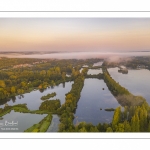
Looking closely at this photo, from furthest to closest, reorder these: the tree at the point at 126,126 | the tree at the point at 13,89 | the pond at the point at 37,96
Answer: the tree at the point at 13,89, the pond at the point at 37,96, the tree at the point at 126,126

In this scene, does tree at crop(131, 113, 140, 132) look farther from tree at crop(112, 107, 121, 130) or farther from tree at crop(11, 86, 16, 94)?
tree at crop(11, 86, 16, 94)

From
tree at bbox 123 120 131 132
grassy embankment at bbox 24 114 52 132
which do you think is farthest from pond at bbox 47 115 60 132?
tree at bbox 123 120 131 132

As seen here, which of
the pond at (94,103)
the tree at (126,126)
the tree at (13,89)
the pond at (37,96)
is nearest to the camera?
the tree at (126,126)

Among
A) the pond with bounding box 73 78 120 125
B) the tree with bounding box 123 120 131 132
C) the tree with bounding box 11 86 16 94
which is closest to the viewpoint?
the tree with bounding box 123 120 131 132
